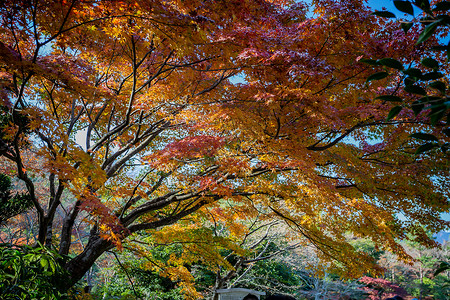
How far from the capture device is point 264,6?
4.52 meters

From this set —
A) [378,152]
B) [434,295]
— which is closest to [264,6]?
[378,152]

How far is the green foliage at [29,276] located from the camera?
1.87 metres

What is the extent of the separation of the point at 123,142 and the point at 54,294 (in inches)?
199

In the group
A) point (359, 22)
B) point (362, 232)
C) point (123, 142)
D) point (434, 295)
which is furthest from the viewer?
point (434, 295)

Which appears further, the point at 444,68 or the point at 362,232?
the point at 362,232

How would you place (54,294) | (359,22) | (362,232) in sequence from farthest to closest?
1. (362,232)
2. (359,22)
3. (54,294)

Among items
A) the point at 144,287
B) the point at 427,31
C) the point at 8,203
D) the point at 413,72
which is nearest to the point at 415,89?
the point at 413,72

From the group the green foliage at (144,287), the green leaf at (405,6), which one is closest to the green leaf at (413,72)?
the green leaf at (405,6)

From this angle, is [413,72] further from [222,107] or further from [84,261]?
[84,261]

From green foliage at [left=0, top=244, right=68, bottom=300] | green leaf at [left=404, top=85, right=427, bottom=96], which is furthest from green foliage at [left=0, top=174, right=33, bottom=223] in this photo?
green leaf at [left=404, top=85, right=427, bottom=96]

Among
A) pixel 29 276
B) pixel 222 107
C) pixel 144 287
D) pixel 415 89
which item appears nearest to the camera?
pixel 415 89

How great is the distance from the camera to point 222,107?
4.65 metres

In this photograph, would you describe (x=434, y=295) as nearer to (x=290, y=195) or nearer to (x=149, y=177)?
(x=290, y=195)

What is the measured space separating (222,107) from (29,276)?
3474mm
